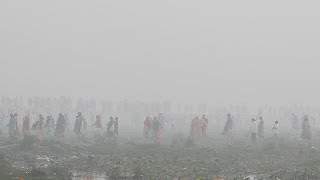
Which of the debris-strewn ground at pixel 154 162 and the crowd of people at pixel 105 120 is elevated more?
the crowd of people at pixel 105 120

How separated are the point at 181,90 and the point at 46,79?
47.9 meters

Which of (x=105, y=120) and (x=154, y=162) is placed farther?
(x=105, y=120)

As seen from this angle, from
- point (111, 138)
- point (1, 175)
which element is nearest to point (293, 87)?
point (111, 138)

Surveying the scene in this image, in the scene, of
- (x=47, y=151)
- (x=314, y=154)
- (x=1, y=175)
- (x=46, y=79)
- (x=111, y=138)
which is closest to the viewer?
(x=1, y=175)

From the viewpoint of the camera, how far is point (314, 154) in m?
28.5

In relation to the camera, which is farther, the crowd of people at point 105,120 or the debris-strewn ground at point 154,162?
the crowd of people at point 105,120

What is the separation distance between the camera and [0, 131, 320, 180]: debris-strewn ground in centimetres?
2080

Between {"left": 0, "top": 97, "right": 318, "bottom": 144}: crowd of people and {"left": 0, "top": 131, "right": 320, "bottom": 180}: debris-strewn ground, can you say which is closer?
{"left": 0, "top": 131, "right": 320, "bottom": 180}: debris-strewn ground

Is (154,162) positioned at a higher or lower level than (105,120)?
lower

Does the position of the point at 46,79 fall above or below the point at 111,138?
above

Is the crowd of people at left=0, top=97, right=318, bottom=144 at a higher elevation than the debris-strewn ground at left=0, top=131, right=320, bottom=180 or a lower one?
higher

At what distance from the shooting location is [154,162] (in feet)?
84.5

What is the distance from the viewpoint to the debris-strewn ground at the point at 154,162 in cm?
2080

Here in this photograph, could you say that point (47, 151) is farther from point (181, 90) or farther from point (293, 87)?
point (293, 87)
